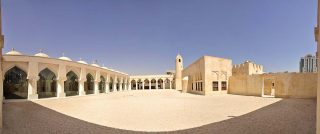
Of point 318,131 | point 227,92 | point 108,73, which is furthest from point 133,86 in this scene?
point 318,131

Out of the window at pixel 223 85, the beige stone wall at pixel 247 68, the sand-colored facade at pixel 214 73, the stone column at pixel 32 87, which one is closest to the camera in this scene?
the stone column at pixel 32 87

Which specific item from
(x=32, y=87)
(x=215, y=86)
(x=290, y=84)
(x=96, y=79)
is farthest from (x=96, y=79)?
(x=290, y=84)

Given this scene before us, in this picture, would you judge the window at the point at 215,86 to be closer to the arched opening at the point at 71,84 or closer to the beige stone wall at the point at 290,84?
the beige stone wall at the point at 290,84

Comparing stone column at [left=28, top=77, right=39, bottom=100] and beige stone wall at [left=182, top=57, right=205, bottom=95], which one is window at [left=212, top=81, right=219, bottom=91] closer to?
beige stone wall at [left=182, top=57, right=205, bottom=95]

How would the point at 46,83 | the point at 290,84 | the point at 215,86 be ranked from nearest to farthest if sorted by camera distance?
1. the point at 290,84
2. the point at 215,86
3. the point at 46,83

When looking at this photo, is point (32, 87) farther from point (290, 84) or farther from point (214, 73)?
point (290, 84)

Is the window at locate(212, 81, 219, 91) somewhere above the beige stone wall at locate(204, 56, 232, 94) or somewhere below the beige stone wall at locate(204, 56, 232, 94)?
below

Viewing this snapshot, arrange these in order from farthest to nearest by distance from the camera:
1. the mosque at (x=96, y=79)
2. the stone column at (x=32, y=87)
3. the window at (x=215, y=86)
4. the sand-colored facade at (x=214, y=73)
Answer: the window at (x=215, y=86) < the sand-colored facade at (x=214, y=73) < the stone column at (x=32, y=87) < the mosque at (x=96, y=79)

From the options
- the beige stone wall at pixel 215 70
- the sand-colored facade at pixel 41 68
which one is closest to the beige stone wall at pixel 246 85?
the beige stone wall at pixel 215 70

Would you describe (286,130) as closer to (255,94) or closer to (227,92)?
(255,94)

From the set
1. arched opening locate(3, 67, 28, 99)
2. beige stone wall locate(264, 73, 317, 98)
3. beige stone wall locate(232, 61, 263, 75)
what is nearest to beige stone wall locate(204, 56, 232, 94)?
beige stone wall locate(232, 61, 263, 75)

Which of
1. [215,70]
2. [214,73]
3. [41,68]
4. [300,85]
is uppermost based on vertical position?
[41,68]

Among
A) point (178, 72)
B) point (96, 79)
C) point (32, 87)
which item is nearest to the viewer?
point (32, 87)

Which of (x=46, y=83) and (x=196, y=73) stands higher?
(x=196, y=73)
